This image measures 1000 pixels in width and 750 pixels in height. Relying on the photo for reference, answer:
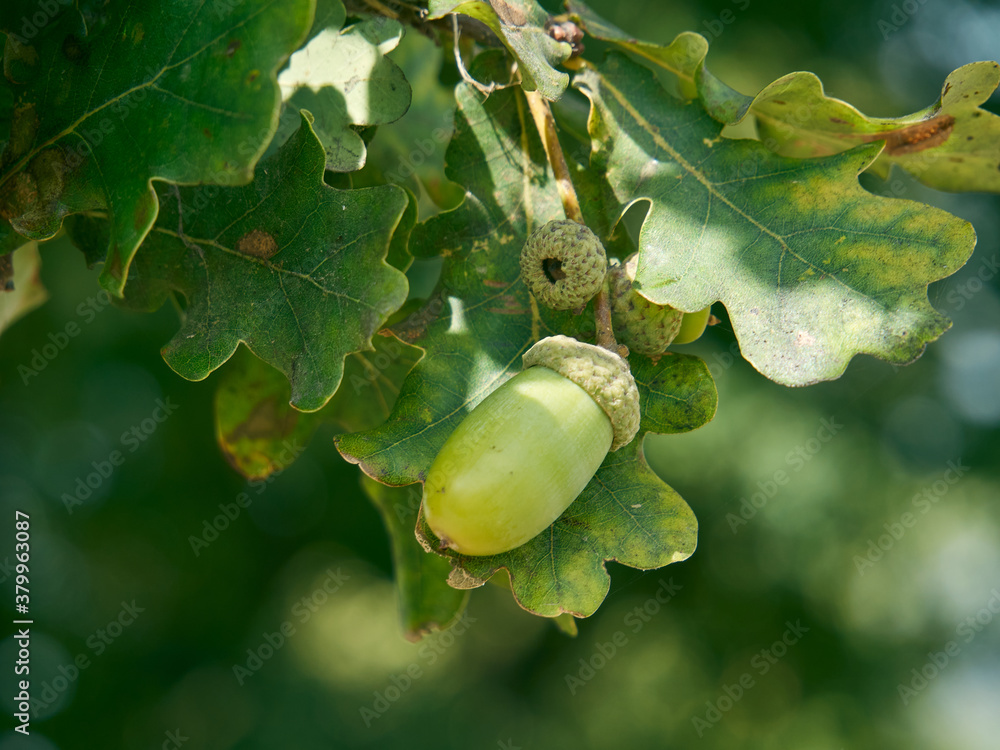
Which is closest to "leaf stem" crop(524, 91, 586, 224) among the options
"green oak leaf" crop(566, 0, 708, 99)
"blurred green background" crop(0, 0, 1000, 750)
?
"green oak leaf" crop(566, 0, 708, 99)

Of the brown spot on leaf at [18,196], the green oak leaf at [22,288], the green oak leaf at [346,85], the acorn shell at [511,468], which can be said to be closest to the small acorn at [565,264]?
the acorn shell at [511,468]

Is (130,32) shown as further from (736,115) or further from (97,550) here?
(97,550)

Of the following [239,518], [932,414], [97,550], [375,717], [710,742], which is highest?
[97,550]

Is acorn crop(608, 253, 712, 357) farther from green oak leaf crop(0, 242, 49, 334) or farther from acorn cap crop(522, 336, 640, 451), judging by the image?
green oak leaf crop(0, 242, 49, 334)

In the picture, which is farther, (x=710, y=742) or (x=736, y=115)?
(x=710, y=742)

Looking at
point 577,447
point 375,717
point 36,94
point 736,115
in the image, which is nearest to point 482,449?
point 577,447

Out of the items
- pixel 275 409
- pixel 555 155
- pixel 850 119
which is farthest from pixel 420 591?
pixel 850 119
